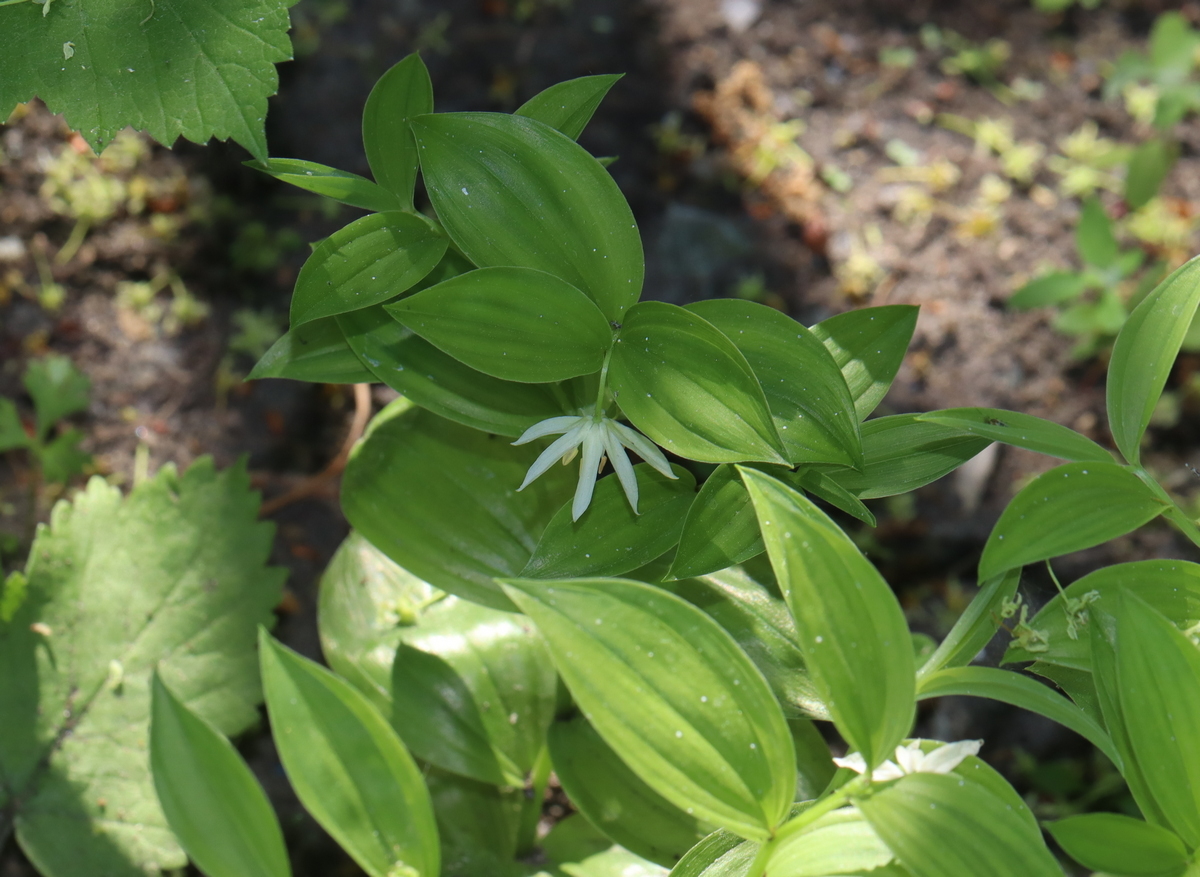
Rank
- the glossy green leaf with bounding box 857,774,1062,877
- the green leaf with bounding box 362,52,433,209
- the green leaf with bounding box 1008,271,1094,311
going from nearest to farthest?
the glossy green leaf with bounding box 857,774,1062,877, the green leaf with bounding box 362,52,433,209, the green leaf with bounding box 1008,271,1094,311

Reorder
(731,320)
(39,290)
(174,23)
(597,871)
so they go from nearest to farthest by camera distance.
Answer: (731,320), (174,23), (597,871), (39,290)

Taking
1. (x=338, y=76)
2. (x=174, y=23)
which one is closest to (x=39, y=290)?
(x=338, y=76)

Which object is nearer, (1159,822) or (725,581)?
(1159,822)

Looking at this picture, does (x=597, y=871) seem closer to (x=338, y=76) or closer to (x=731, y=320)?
(x=731, y=320)

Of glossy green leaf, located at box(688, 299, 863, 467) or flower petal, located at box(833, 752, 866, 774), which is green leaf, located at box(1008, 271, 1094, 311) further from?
flower petal, located at box(833, 752, 866, 774)

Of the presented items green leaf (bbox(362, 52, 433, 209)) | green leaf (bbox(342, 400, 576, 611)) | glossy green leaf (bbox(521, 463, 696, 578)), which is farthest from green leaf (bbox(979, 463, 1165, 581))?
green leaf (bbox(362, 52, 433, 209))
